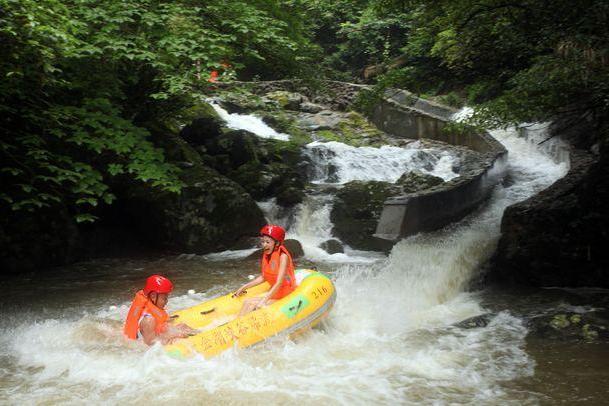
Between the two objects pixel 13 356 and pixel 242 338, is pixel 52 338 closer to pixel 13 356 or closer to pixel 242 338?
pixel 13 356

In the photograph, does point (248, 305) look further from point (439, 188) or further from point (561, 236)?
point (439, 188)

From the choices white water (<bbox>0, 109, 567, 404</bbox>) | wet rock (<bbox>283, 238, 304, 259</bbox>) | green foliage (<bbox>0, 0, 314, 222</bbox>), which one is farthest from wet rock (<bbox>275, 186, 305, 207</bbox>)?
white water (<bbox>0, 109, 567, 404</bbox>)

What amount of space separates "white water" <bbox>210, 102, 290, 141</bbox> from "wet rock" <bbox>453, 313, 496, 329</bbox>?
40.1 feet

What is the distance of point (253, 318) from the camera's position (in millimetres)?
5547

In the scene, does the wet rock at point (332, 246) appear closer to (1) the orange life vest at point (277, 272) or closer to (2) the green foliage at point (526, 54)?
(2) the green foliage at point (526, 54)

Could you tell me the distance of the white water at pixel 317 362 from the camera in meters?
4.47

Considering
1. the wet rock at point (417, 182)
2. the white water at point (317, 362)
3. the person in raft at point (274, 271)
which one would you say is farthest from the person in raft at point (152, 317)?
the wet rock at point (417, 182)

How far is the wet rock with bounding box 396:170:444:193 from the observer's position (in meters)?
12.6

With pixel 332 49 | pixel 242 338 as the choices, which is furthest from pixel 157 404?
pixel 332 49

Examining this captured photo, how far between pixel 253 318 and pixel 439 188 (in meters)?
6.52

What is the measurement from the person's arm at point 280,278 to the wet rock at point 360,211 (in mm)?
4724

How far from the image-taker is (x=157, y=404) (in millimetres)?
4332

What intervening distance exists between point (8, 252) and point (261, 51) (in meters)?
5.55

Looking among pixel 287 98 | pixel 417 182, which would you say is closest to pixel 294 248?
pixel 417 182
